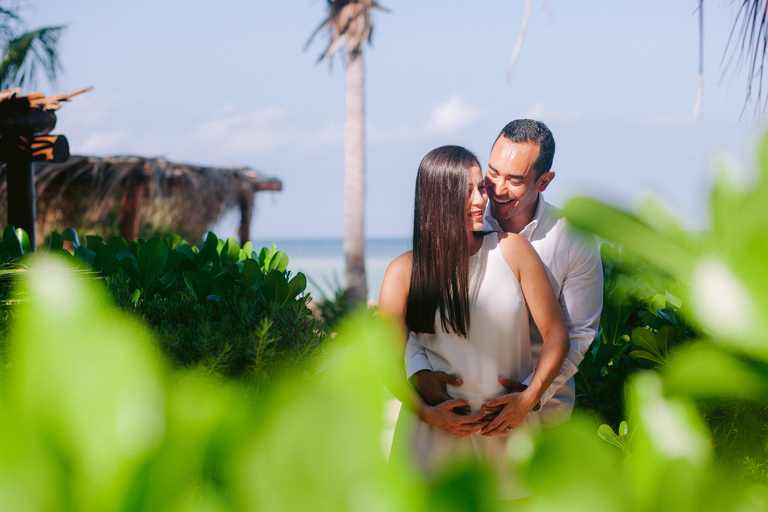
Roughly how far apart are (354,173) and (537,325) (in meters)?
9.12

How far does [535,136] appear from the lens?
105 inches

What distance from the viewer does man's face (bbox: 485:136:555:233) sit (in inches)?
104

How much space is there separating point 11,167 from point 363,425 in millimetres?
5276

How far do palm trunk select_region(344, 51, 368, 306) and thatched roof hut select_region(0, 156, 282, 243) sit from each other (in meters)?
2.46

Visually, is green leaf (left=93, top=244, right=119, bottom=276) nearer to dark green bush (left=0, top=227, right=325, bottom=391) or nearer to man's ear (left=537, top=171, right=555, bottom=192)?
dark green bush (left=0, top=227, right=325, bottom=391)

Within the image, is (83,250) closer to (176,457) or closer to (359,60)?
(176,457)

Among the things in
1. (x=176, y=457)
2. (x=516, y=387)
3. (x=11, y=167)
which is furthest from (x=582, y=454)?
(x=11, y=167)

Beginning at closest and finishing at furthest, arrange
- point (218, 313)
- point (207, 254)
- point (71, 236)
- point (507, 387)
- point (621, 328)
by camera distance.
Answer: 1. point (218, 313)
2. point (507, 387)
3. point (207, 254)
4. point (621, 328)
5. point (71, 236)

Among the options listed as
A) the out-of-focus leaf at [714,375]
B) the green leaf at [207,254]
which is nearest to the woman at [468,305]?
the green leaf at [207,254]

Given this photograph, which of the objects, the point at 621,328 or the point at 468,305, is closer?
the point at 468,305

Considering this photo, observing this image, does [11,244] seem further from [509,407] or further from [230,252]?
[509,407]

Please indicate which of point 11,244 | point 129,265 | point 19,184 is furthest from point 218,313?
point 19,184

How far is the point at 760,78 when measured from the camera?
145cm

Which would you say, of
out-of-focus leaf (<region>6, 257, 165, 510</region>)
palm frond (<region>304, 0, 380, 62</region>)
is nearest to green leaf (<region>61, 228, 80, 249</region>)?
out-of-focus leaf (<region>6, 257, 165, 510</region>)
